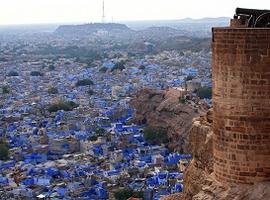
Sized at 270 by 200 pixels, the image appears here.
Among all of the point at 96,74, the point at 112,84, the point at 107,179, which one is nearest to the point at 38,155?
the point at 107,179

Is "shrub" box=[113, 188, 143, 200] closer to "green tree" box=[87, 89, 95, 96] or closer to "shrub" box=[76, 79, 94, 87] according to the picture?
"green tree" box=[87, 89, 95, 96]

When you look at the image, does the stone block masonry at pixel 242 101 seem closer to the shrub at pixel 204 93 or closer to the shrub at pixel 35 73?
the shrub at pixel 204 93

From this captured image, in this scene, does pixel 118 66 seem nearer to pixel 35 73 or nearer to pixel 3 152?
pixel 35 73

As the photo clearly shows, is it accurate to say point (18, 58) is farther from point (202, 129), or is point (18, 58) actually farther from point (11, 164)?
point (202, 129)

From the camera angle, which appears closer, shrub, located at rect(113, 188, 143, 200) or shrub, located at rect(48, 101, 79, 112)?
shrub, located at rect(113, 188, 143, 200)

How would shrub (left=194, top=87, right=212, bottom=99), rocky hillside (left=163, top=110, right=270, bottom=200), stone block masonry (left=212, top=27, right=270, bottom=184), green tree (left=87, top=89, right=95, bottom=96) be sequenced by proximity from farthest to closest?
green tree (left=87, top=89, right=95, bottom=96) → shrub (left=194, top=87, right=212, bottom=99) → rocky hillside (left=163, top=110, right=270, bottom=200) → stone block masonry (left=212, top=27, right=270, bottom=184)

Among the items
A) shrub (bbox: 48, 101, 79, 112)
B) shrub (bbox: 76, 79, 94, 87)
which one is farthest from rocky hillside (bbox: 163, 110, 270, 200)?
shrub (bbox: 76, 79, 94, 87)

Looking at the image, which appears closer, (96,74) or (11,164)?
(11,164)
